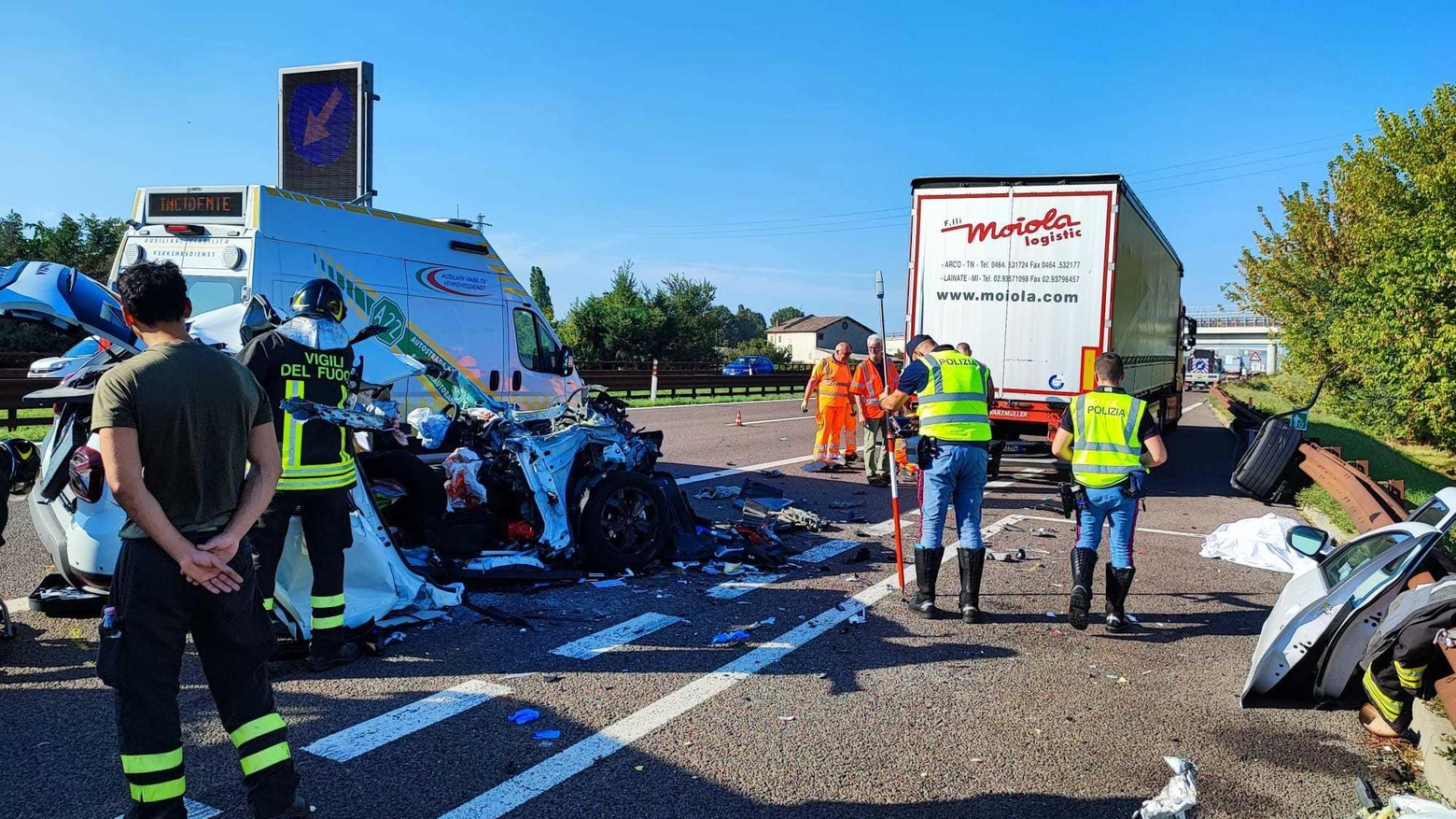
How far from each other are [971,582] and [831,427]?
23.8ft

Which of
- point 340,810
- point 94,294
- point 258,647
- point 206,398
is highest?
point 94,294

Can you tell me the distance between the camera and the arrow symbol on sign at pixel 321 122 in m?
16.3

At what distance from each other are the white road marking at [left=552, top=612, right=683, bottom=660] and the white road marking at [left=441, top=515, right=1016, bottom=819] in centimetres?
66

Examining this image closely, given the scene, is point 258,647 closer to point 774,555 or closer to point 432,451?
point 432,451

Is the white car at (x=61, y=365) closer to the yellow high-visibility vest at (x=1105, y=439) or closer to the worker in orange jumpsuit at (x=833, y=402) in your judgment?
the yellow high-visibility vest at (x=1105, y=439)

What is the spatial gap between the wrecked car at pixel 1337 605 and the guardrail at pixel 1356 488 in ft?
6.15

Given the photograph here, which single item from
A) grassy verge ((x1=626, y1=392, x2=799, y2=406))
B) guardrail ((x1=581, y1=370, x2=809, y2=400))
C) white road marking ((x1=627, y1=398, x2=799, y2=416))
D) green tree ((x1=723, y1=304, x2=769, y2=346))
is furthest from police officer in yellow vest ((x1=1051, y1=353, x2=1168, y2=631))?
green tree ((x1=723, y1=304, x2=769, y2=346))

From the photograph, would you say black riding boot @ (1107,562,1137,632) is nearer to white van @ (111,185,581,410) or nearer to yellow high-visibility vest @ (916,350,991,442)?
yellow high-visibility vest @ (916,350,991,442)

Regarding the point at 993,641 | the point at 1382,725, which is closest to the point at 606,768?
the point at 993,641

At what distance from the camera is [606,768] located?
3621 mm

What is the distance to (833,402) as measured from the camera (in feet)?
42.3

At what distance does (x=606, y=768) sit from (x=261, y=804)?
47.3 inches

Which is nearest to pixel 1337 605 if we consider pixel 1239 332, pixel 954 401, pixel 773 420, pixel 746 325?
pixel 954 401

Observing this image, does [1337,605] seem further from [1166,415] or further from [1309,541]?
[1166,415]
